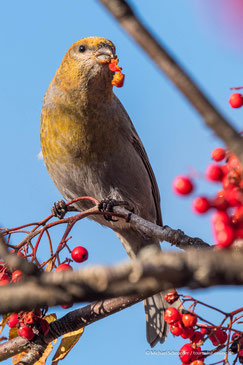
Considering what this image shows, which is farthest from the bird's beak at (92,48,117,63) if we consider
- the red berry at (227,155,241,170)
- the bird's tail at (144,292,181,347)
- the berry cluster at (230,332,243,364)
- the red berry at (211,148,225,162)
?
the red berry at (227,155,241,170)

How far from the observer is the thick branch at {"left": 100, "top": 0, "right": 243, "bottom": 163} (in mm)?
785

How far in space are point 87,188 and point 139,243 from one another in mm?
859

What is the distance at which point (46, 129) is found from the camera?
426cm

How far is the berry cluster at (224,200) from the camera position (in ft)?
3.70

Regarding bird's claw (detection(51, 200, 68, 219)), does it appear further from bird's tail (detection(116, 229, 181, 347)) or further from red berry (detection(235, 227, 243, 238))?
red berry (detection(235, 227, 243, 238))

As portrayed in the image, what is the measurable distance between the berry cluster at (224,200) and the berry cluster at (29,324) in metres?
1.52

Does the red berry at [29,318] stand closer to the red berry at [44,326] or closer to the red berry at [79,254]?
the red berry at [44,326]

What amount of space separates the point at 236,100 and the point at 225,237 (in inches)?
33.1

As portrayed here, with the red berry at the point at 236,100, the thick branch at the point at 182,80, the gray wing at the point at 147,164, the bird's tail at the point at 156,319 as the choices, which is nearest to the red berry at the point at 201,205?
the thick branch at the point at 182,80

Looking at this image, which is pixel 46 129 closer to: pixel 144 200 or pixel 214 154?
pixel 144 200

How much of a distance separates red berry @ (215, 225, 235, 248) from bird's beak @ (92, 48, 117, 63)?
300cm

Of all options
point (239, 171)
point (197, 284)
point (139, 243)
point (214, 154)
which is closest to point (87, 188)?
point (139, 243)

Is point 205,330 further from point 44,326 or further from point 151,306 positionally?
point 151,306

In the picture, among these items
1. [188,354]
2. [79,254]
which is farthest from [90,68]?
[188,354]
